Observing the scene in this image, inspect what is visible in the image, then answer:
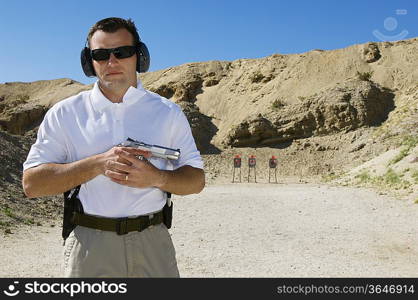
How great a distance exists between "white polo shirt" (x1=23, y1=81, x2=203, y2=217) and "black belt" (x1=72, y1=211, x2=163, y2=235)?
0.04 meters

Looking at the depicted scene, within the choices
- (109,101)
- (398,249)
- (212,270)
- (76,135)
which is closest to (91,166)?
(76,135)

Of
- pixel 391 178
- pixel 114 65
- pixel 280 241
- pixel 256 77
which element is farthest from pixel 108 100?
pixel 256 77

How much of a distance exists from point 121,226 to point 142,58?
1.22m

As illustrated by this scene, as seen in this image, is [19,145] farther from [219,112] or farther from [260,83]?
[260,83]

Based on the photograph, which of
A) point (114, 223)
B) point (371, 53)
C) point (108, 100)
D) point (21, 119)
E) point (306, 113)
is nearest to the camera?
point (114, 223)

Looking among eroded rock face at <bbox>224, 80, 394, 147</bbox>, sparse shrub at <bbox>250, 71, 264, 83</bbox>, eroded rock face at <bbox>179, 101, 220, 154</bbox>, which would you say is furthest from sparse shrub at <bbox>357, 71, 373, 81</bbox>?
eroded rock face at <bbox>179, 101, 220, 154</bbox>

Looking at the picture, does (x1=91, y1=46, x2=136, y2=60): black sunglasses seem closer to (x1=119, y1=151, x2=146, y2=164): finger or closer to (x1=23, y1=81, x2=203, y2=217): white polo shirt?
(x1=23, y1=81, x2=203, y2=217): white polo shirt

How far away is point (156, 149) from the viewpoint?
277 cm

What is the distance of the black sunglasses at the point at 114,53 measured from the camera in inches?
120

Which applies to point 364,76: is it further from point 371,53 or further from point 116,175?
point 116,175

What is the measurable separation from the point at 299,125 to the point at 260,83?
11201mm

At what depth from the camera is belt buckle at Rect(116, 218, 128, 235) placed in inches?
113

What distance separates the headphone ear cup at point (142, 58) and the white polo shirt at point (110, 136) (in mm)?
369

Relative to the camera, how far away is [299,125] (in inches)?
1656
